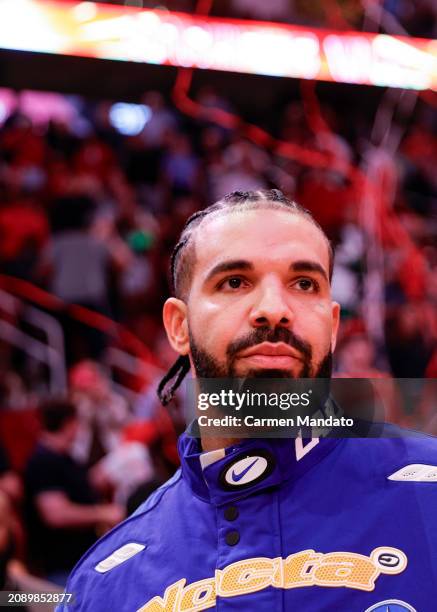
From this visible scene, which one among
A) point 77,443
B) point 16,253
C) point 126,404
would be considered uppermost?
point 16,253

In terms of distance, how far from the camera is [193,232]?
1156 millimetres

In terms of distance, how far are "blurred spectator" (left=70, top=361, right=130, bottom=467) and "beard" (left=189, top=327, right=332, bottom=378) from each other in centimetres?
240

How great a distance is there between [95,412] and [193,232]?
9.46ft

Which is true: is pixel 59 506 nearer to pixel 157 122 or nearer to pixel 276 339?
pixel 276 339

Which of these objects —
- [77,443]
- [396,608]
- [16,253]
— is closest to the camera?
[396,608]

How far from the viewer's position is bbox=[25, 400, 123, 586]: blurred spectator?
2.29 metres

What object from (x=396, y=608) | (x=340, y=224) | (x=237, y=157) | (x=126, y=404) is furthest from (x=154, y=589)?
(x=237, y=157)

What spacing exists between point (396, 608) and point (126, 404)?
350 cm

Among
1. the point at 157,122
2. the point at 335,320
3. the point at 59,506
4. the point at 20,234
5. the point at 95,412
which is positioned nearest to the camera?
the point at 335,320

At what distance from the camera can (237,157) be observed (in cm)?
598

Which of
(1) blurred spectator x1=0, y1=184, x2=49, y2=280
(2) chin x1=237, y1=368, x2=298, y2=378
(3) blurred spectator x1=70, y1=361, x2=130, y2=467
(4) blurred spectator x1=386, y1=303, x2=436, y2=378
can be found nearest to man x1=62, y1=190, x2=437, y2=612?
(2) chin x1=237, y1=368, x2=298, y2=378

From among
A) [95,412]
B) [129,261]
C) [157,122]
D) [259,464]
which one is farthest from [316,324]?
[157,122]

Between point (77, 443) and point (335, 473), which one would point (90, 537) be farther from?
point (335, 473)

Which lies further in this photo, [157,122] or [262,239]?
[157,122]
